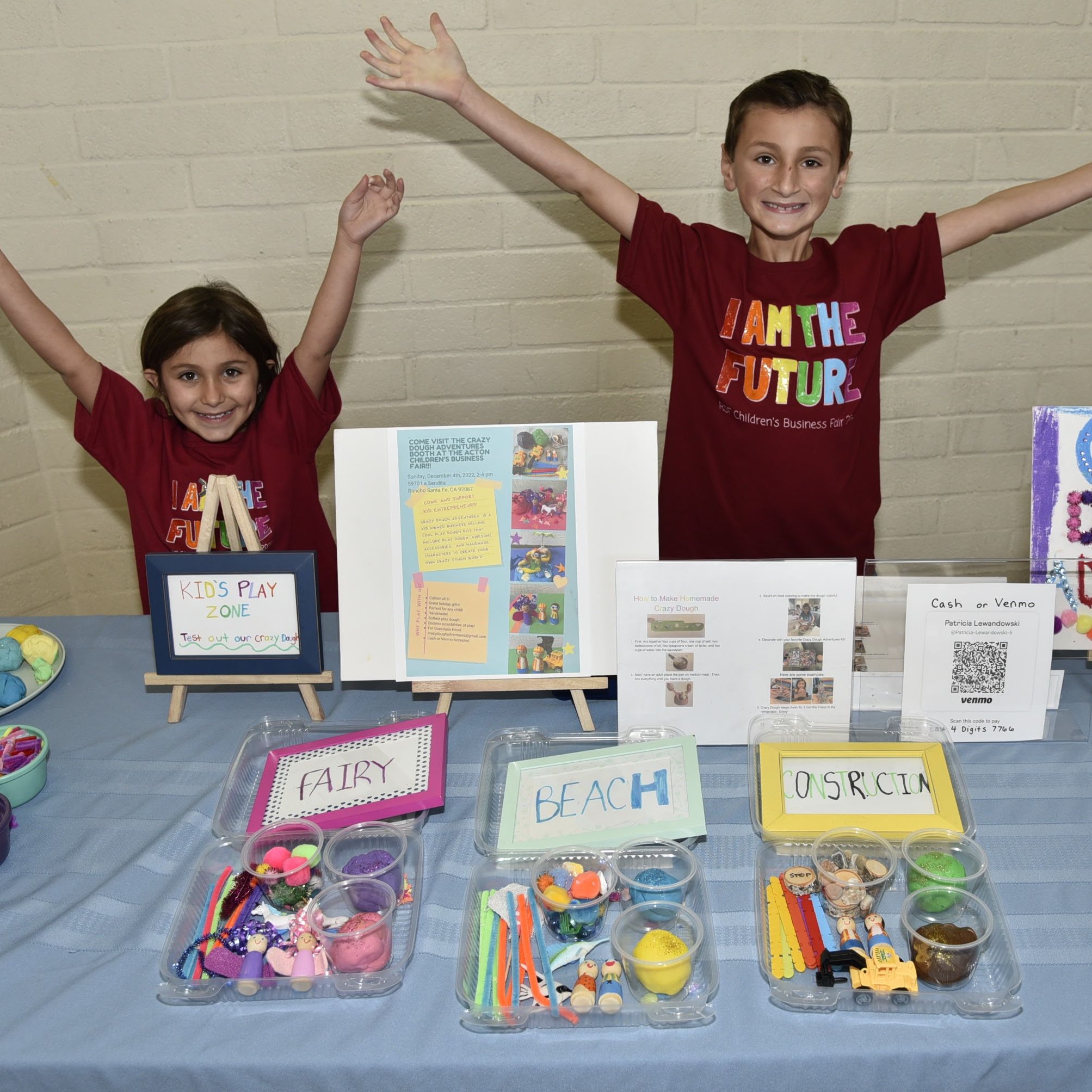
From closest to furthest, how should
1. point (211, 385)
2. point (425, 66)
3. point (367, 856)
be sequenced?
→ point (367, 856), point (425, 66), point (211, 385)

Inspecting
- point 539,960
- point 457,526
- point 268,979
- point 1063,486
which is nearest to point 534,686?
point 457,526

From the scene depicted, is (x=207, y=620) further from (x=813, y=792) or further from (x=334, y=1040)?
(x=813, y=792)

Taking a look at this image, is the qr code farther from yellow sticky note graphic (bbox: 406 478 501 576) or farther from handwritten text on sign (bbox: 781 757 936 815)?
yellow sticky note graphic (bbox: 406 478 501 576)

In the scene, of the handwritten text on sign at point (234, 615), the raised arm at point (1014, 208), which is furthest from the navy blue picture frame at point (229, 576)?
the raised arm at point (1014, 208)

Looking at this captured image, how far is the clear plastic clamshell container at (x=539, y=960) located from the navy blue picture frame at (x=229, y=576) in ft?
1.18

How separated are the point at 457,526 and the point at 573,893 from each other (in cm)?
64

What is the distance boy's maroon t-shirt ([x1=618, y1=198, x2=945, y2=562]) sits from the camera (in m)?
1.98

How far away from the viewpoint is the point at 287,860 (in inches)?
53.2

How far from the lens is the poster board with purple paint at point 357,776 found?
1476mm

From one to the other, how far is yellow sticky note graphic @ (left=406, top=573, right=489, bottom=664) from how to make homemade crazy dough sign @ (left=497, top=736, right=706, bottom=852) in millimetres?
217

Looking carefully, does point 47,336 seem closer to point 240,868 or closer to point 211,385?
point 211,385

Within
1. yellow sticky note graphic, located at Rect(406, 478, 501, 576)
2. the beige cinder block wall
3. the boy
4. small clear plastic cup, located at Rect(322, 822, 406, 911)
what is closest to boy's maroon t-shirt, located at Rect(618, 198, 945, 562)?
the boy

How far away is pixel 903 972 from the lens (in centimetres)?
117

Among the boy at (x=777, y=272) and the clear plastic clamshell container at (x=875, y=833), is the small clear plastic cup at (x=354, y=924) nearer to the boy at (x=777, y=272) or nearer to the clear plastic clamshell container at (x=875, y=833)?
the clear plastic clamshell container at (x=875, y=833)
